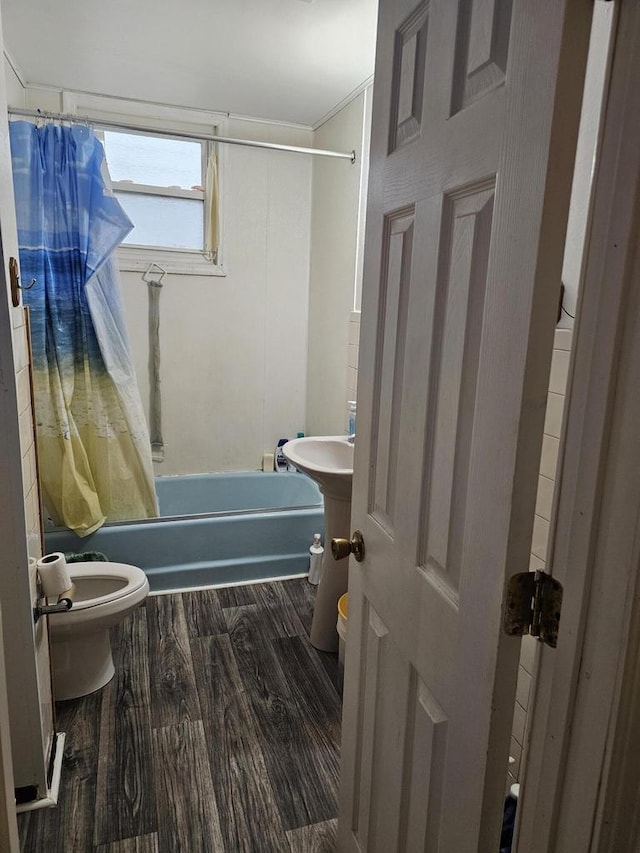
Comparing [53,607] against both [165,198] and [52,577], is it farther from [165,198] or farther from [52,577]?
[165,198]

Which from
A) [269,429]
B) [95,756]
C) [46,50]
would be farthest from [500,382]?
[269,429]

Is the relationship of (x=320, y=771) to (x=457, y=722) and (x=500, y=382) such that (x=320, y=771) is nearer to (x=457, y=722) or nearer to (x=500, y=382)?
(x=457, y=722)

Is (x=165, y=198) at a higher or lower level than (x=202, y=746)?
higher

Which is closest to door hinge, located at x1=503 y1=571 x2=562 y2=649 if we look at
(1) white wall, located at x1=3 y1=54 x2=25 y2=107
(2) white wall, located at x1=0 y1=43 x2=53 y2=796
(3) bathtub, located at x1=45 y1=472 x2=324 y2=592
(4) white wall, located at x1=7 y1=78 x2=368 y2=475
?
(2) white wall, located at x1=0 y1=43 x2=53 y2=796

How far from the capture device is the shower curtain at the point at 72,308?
2539 millimetres

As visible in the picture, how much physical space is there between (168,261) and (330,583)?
221 cm

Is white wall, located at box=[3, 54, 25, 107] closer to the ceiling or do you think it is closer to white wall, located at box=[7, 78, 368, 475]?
the ceiling

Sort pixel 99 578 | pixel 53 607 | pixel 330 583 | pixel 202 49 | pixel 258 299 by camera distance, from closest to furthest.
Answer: pixel 53 607 < pixel 99 578 < pixel 330 583 < pixel 202 49 < pixel 258 299

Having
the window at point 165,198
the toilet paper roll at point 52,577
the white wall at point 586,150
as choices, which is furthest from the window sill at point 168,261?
the white wall at point 586,150

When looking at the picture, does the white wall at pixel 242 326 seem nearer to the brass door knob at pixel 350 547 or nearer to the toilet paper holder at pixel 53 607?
the toilet paper holder at pixel 53 607

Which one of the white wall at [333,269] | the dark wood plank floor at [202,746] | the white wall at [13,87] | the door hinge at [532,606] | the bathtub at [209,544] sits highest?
the white wall at [13,87]

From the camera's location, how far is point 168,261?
134 inches

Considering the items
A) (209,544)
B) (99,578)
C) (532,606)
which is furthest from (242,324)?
(532,606)

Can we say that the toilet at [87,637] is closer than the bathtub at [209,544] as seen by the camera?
Yes
